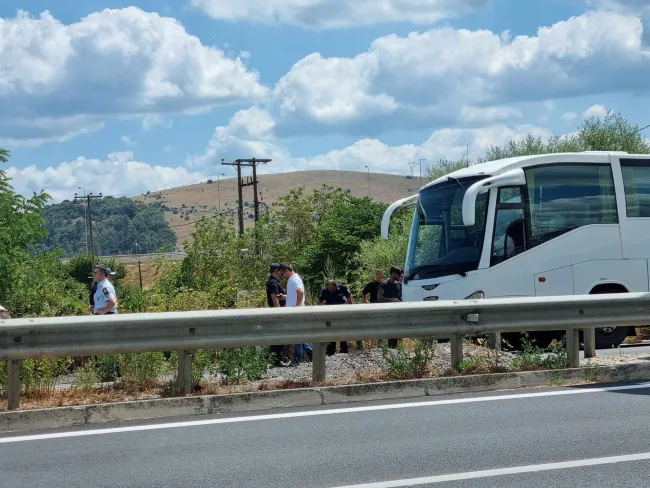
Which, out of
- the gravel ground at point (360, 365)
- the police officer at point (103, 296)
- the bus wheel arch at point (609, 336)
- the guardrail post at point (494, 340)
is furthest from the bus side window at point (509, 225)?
the police officer at point (103, 296)

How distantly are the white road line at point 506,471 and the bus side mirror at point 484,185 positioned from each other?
23.4 feet

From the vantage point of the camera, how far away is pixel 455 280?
14562 millimetres

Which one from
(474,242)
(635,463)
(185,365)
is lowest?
(635,463)

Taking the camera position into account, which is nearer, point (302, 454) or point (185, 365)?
point (302, 454)

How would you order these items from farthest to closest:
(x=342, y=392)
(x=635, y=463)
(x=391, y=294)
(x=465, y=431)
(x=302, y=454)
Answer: (x=391, y=294) → (x=342, y=392) → (x=465, y=431) → (x=302, y=454) → (x=635, y=463)

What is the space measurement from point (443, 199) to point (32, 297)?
10.5m

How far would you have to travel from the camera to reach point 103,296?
41.7ft

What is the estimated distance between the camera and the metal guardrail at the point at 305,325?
26.0ft

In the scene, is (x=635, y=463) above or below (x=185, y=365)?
below

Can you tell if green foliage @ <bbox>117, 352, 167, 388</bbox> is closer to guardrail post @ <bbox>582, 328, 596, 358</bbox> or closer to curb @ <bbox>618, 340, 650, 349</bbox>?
guardrail post @ <bbox>582, 328, 596, 358</bbox>

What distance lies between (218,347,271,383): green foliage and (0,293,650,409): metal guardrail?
2.06 feet

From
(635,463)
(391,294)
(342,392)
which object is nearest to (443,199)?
(391,294)

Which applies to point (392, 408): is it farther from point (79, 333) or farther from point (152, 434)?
point (79, 333)

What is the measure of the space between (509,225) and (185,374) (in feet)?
25.4
